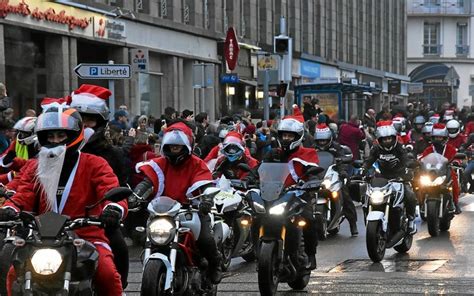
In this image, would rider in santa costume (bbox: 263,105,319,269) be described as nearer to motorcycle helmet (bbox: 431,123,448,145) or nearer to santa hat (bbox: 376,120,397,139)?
santa hat (bbox: 376,120,397,139)

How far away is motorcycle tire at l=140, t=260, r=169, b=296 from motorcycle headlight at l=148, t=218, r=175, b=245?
18 cm

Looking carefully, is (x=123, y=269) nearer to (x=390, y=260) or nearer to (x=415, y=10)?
(x=390, y=260)

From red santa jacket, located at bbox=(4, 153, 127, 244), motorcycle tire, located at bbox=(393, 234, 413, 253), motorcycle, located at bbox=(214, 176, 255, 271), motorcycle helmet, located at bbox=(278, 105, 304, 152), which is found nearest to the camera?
red santa jacket, located at bbox=(4, 153, 127, 244)

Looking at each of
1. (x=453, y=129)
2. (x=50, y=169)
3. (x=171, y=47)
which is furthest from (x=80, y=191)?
(x=171, y=47)

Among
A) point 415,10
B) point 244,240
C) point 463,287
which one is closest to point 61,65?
point 244,240

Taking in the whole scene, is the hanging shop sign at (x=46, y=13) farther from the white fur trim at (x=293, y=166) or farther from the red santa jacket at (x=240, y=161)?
the white fur trim at (x=293, y=166)

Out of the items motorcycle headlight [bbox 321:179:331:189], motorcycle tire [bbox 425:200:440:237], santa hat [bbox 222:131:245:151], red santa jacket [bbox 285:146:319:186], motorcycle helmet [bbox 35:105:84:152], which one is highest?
motorcycle helmet [bbox 35:105:84:152]

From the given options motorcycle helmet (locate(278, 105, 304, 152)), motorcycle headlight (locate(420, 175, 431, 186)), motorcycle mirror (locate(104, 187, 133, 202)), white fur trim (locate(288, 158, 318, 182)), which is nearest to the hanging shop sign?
motorcycle headlight (locate(420, 175, 431, 186))

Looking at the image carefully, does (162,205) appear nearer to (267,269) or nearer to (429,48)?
(267,269)

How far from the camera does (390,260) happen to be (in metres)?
13.1

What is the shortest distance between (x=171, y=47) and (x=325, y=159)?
1939cm

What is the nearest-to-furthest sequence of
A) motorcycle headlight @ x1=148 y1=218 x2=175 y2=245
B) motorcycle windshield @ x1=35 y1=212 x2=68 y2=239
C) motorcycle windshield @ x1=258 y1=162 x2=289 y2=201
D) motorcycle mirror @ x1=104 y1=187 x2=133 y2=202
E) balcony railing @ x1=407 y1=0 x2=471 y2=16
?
motorcycle windshield @ x1=35 y1=212 x2=68 y2=239 < motorcycle mirror @ x1=104 y1=187 x2=133 y2=202 < motorcycle headlight @ x1=148 y1=218 x2=175 y2=245 < motorcycle windshield @ x1=258 y1=162 x2=289 y2=201 < balcony railing @ x1=407 y1=0 x2=471 y2=16

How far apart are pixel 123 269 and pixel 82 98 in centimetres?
153

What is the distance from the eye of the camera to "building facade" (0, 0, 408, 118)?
25.0 m
